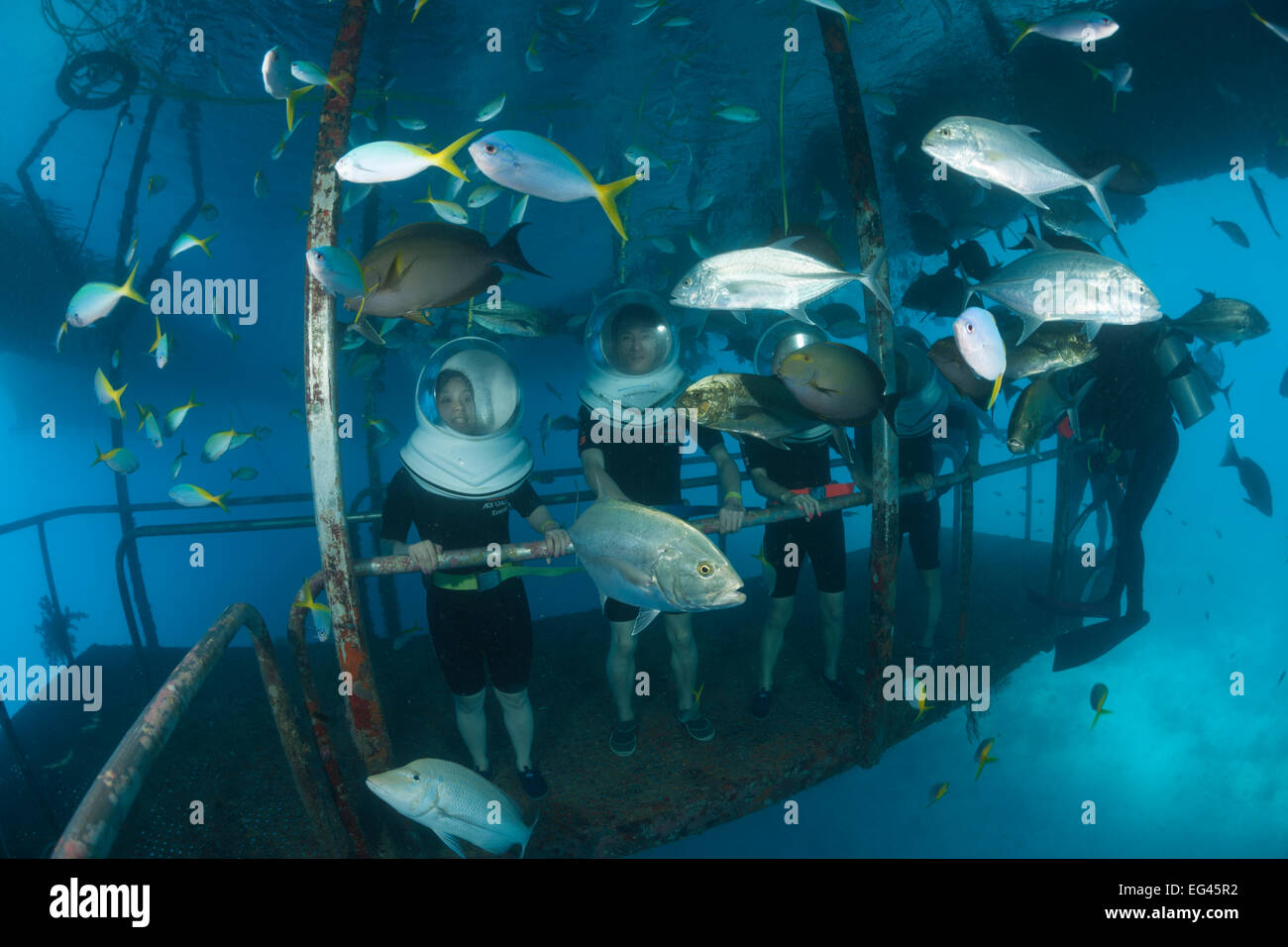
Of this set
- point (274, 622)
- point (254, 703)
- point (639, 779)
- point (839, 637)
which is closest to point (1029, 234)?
point (839, 637)

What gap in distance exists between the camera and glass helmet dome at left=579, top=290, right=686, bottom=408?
3.66 m

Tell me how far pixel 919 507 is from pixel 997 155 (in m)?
2.95

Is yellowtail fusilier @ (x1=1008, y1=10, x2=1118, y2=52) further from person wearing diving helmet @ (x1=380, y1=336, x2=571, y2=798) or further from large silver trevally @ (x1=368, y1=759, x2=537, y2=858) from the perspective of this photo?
large silver trevally @ (x1=368, y1=759, x2=537, y2=858)

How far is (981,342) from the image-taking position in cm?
272

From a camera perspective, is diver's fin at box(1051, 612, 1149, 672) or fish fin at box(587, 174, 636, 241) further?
diver's fin at box(1051, 612, 1149, 672)

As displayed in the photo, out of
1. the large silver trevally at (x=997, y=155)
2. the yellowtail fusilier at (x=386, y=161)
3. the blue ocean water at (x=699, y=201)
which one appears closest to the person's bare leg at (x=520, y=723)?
the blue ocean water at (x=699, y=201)

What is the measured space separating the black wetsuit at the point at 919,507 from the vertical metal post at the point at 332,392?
4004 mm

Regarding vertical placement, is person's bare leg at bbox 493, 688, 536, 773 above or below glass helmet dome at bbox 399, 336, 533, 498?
below

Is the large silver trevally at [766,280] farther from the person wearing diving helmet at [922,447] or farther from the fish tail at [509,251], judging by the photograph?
the person wearing diving helmet at [922,447]

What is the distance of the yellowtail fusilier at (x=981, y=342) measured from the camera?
272cm

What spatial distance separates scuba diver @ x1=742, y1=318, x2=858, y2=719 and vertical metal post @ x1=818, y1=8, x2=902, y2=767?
2.12 feet

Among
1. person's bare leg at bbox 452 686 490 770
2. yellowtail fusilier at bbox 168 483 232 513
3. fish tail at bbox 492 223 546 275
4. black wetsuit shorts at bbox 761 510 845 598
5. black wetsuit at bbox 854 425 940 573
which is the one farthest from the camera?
black wetsuit at bbox 854 425 940 573

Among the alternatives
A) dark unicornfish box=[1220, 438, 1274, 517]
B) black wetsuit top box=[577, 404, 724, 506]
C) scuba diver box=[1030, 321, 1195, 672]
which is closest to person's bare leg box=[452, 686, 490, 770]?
black wetsuit top box=[577, 404, 724, 506]

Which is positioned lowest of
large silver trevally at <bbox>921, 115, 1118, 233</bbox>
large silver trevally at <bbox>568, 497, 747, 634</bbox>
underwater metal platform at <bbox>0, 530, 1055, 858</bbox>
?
underwater metal platform at <bbox>0, 530, 1055, 858</bbox>
